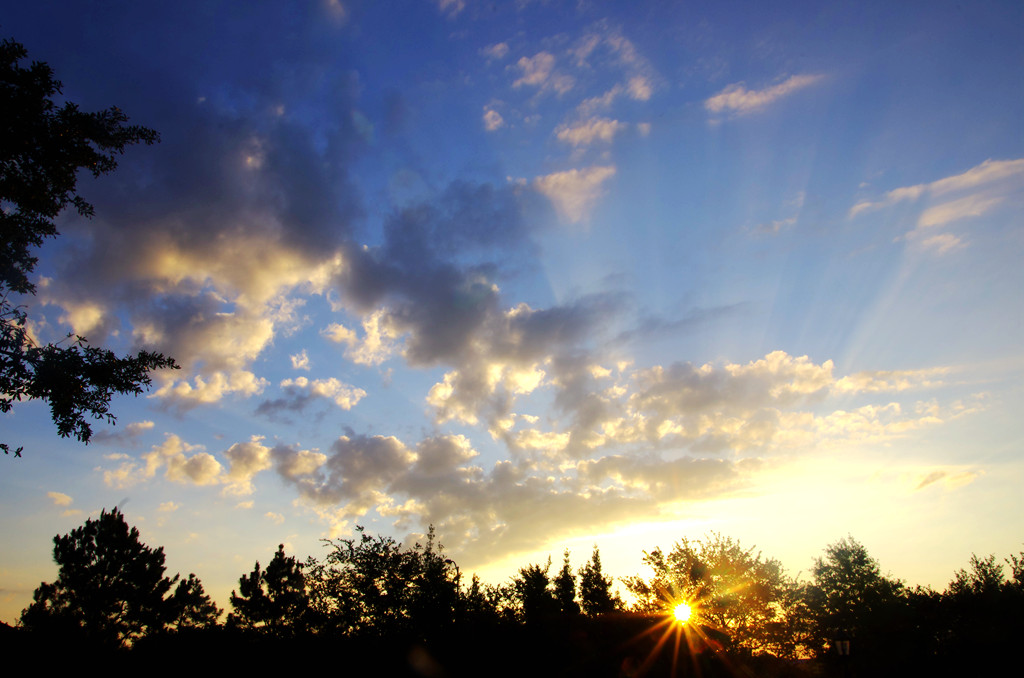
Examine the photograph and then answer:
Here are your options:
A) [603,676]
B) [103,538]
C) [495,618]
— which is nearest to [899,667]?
[603,676]

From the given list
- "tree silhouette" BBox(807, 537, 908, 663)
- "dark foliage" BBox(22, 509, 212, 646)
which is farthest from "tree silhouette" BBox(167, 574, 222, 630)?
"tree silhouette" BBox(807, 537, 908, 663)

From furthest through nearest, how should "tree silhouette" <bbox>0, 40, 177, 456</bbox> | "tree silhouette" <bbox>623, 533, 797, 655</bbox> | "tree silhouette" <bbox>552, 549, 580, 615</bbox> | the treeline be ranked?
"tree silhouette" <bbox>552, 549, 580, 615</bbox>
"tree silhouette" <bbox>623, 533, 797, 655</bbox>
the treeline
"tree silhouette" <bbox>0, 40, 177, 456</bbox>

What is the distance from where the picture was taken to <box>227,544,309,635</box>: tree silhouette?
187 feet

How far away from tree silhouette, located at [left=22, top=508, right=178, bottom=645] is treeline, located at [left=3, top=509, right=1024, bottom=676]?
10 centimetres

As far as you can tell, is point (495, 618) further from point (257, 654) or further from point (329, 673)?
point (257, 654)

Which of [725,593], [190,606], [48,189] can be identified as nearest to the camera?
[48,189]

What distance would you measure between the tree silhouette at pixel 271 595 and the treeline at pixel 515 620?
6.7 inches

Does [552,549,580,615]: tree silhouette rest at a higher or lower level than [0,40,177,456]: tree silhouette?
lower

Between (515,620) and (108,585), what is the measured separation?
42.1 meters

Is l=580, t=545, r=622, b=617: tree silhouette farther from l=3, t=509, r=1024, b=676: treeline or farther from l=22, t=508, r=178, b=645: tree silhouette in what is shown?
l=22, t=508, r=178, b=645: tree silhouette

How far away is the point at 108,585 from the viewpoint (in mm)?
44219

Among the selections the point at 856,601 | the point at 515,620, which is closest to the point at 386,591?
the point at 515,620

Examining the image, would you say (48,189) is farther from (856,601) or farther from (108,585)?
(856,601)

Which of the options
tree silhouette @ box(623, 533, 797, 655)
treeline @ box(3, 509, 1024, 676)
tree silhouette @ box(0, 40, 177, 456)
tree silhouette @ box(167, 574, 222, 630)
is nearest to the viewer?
tree silhouette @ box(0, 40, 177, 456)
